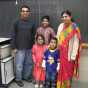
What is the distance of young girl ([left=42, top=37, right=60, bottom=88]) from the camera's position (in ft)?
13.4

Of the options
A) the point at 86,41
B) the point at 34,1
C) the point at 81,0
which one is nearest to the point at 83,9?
the point at 81,0

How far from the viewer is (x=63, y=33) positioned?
400 centimetres

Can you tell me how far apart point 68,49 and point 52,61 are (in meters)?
0.31

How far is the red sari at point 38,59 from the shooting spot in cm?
426

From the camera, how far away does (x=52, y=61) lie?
4082 millimetres

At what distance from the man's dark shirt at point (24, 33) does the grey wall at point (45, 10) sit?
205 mm

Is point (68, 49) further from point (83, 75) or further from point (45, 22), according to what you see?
point (83, 75)

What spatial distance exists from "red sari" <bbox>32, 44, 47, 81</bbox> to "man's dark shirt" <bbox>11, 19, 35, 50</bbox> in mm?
238

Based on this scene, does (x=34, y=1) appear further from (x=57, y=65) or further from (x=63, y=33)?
→ (x=57, y=65)

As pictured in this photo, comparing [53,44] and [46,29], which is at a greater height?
[46,29]

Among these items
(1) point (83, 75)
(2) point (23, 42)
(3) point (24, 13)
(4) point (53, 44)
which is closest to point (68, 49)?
(4) point (53, 44)

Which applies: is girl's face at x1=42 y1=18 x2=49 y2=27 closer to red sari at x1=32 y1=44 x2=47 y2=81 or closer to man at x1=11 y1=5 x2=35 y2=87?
man at x1=11 y1=5 x2=35 y2=87

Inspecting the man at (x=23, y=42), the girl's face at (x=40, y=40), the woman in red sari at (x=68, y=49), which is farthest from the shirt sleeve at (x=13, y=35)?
the woman in red sari at (x=68, y=49)

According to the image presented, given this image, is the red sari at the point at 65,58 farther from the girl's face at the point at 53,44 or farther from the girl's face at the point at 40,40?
the girl's face at the point at 40,40
